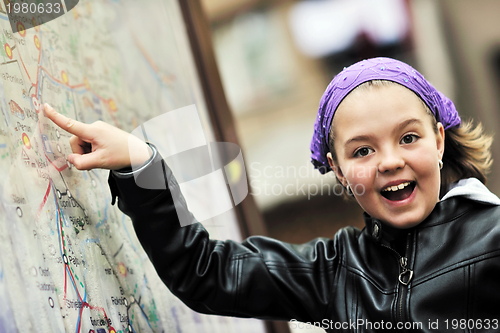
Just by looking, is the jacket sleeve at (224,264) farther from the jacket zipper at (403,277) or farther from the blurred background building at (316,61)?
the blurred background building at (316,61)

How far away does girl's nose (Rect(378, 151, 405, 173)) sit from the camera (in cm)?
79

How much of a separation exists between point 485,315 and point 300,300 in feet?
1.15

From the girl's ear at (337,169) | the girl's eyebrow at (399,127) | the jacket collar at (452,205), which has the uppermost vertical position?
the girl's eyebrow at (399,127)

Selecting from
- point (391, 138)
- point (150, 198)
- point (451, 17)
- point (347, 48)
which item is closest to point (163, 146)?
point (150, 198)

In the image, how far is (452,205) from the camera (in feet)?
2.82

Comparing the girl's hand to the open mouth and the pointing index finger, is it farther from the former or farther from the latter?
the open mouth

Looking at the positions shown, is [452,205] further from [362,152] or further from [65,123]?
[65,123]

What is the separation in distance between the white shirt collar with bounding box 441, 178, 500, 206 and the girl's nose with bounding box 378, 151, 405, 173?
0.14m

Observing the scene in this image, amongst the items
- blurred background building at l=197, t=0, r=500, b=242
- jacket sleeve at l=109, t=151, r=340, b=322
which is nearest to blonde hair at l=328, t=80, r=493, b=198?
jacket sleeve at l=109, t=151, r=340, b=322

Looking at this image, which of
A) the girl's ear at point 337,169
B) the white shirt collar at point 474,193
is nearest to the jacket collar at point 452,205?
the white shirt collar at point 474,193

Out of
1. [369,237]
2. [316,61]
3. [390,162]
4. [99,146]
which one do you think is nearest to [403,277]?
[369,237]

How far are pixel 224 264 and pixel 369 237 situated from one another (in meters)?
0.31

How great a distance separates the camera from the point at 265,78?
7.31 feet

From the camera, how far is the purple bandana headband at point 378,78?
861 millimetres
